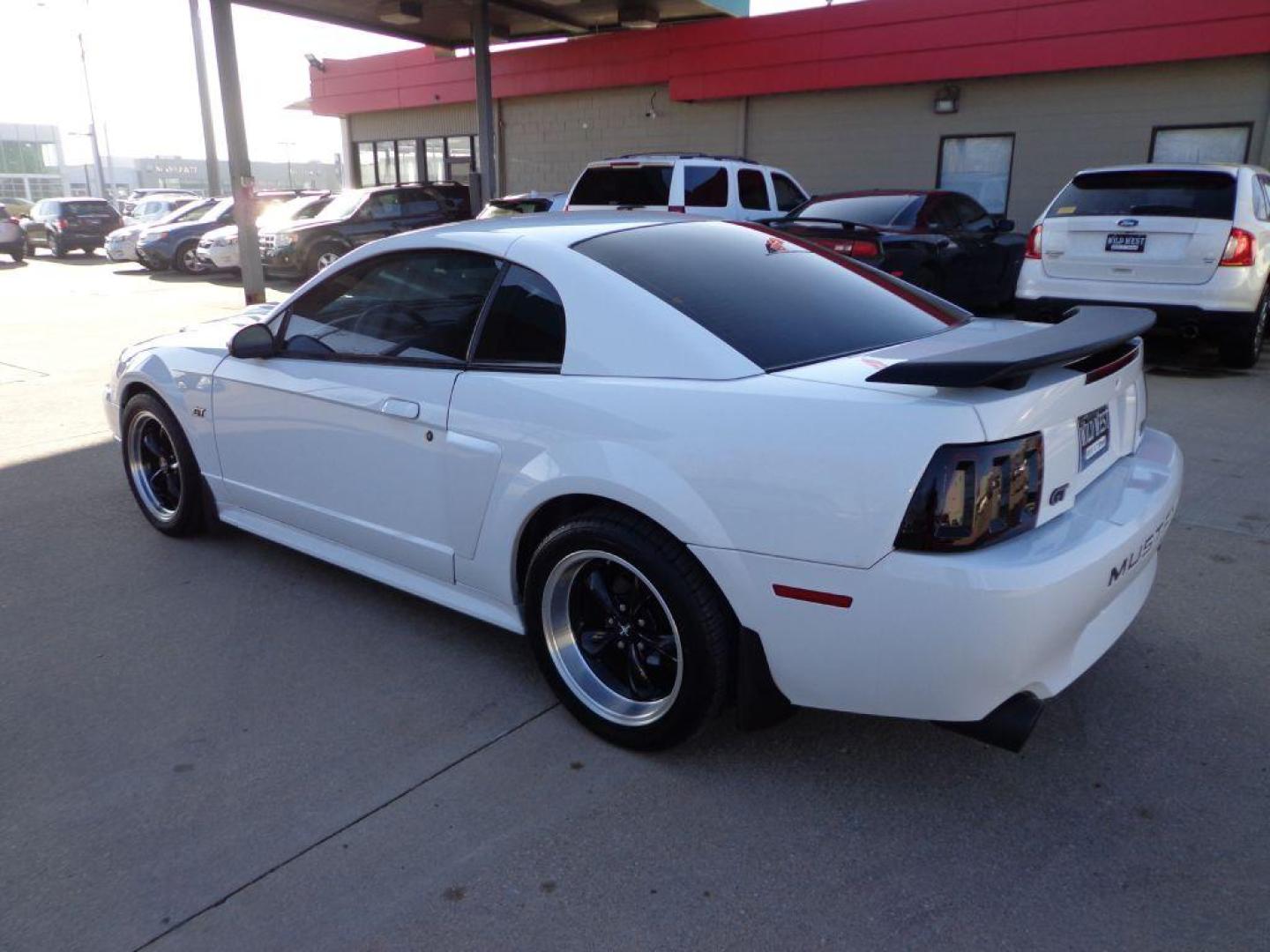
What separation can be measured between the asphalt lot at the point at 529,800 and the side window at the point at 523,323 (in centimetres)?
112

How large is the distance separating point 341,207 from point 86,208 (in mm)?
13046

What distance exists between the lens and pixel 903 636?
2266 mm

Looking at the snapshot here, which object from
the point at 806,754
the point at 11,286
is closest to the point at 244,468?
the point at 806,754

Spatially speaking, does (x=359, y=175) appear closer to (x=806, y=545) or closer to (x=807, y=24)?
(x=807, y=24)

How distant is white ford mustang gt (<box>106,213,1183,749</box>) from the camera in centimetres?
225

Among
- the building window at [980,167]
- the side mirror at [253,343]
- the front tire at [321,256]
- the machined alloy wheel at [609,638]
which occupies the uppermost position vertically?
the building window at [980,167]

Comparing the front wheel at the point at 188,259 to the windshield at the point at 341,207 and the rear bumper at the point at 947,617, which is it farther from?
the rear bumper at the point at 947,617

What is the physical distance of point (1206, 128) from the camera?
1272 cm

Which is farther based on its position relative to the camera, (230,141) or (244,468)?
(230,141)

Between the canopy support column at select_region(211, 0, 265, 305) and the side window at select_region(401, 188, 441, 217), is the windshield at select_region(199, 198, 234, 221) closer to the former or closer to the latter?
the side window at select_region(401, 188, 441, 217)

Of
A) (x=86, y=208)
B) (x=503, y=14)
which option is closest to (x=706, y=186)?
(x=503, y=14)

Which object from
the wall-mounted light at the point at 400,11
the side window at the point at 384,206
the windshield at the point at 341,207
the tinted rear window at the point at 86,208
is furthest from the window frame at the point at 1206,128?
the tinted rear window at the point at 86,208

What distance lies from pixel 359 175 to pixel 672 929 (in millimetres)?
26679

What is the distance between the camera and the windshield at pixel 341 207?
16.3 meters
